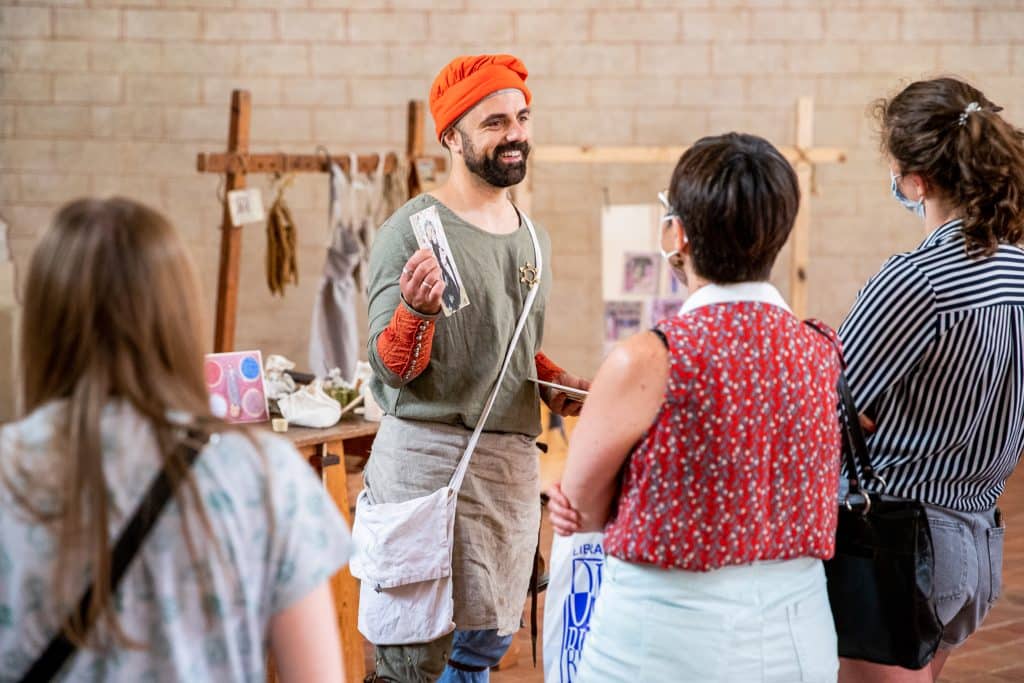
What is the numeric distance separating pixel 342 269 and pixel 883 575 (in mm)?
3673

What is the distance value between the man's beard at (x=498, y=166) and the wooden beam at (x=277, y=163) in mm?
2484

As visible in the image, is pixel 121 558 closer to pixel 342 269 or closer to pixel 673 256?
pixel 673 256

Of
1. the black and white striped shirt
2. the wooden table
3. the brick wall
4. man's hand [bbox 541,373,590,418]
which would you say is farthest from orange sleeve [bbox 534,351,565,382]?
the brick wall

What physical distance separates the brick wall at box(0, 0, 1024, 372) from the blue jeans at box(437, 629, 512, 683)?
14.4 feet

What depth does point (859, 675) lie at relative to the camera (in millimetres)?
2113

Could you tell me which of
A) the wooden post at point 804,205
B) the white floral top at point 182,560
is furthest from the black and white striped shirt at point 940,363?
the wooden post at point 804,205

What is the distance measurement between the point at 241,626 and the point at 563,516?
63cm

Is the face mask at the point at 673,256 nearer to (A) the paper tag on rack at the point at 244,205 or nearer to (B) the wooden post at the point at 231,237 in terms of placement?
(A) the paper tag on rack at the point at 244,205

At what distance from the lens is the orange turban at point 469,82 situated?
2.67 metres

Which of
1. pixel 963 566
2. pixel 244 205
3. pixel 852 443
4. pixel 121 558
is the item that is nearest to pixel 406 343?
pixel 852 443

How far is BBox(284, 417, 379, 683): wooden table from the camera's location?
3330mm

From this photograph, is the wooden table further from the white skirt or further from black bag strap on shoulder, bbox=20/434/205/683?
black bag strap on shoulder, bbox=20/434/205/683

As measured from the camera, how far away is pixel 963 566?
2.08 metres

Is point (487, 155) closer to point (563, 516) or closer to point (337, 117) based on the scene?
point (563, 516)
